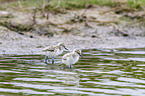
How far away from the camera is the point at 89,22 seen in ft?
51.9

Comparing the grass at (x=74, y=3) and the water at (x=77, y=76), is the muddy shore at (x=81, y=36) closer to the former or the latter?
the grass at (x=74, y=3)

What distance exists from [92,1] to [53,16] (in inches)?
104

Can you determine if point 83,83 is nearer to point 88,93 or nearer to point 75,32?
point 88,93

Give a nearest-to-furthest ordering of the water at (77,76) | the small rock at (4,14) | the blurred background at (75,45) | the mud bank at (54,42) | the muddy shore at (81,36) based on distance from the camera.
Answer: the water at (77,76), the blurred background at (75,45), the mud bank at (54,42), the muddy shore at (81,36), the small rock at (4,14)

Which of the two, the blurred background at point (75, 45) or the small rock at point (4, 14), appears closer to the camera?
the blurred background at point (75, 45)

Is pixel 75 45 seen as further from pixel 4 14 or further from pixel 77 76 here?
pixel 77 76

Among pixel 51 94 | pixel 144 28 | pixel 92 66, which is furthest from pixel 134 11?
pixel 51 94

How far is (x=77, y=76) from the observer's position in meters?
8.41

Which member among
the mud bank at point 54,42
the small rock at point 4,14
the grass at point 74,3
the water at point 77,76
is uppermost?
the grass at point 74,3

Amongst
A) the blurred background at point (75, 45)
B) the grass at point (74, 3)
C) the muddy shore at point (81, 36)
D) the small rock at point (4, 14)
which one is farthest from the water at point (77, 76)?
the grass at point (74, 3)

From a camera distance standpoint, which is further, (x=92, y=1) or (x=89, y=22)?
(x=92, y=1)

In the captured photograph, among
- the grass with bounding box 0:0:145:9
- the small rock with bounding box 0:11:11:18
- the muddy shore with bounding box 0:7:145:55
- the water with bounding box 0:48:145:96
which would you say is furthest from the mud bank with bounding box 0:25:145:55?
the grass with bounding box 0:0:145:9

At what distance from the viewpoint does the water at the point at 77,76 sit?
700 centimetres

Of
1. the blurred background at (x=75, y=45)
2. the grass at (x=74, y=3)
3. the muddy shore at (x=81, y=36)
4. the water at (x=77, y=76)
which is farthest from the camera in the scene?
the grass at (x=74, y=3)
